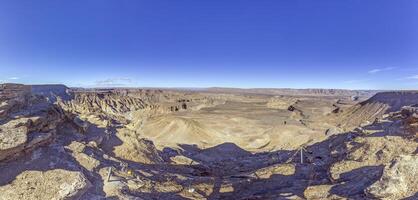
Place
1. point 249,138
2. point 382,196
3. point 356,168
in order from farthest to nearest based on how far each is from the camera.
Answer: point 249,138 < point 356,168 < point 382,196

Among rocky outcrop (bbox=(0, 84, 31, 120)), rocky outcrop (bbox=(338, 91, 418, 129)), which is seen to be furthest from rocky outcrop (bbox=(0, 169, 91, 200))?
rocky outcrop (bbox=(338, 91, 418, 129))

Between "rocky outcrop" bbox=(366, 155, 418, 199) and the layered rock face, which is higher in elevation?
the layered rock face

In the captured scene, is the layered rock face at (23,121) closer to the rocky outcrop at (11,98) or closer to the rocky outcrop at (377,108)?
the rocky outcrop at (11,98)

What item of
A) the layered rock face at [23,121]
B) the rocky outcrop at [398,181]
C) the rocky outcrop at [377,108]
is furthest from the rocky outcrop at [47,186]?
the rocky outcrop at [377,108]

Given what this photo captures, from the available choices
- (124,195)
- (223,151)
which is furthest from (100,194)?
(223,151)

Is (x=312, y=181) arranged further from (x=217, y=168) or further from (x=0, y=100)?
(x=0, y=100)

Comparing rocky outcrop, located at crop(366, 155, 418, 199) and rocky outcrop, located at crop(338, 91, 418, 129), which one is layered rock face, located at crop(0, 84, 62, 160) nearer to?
rocky outcrop, located at crop(366, 155, 418, 199)
